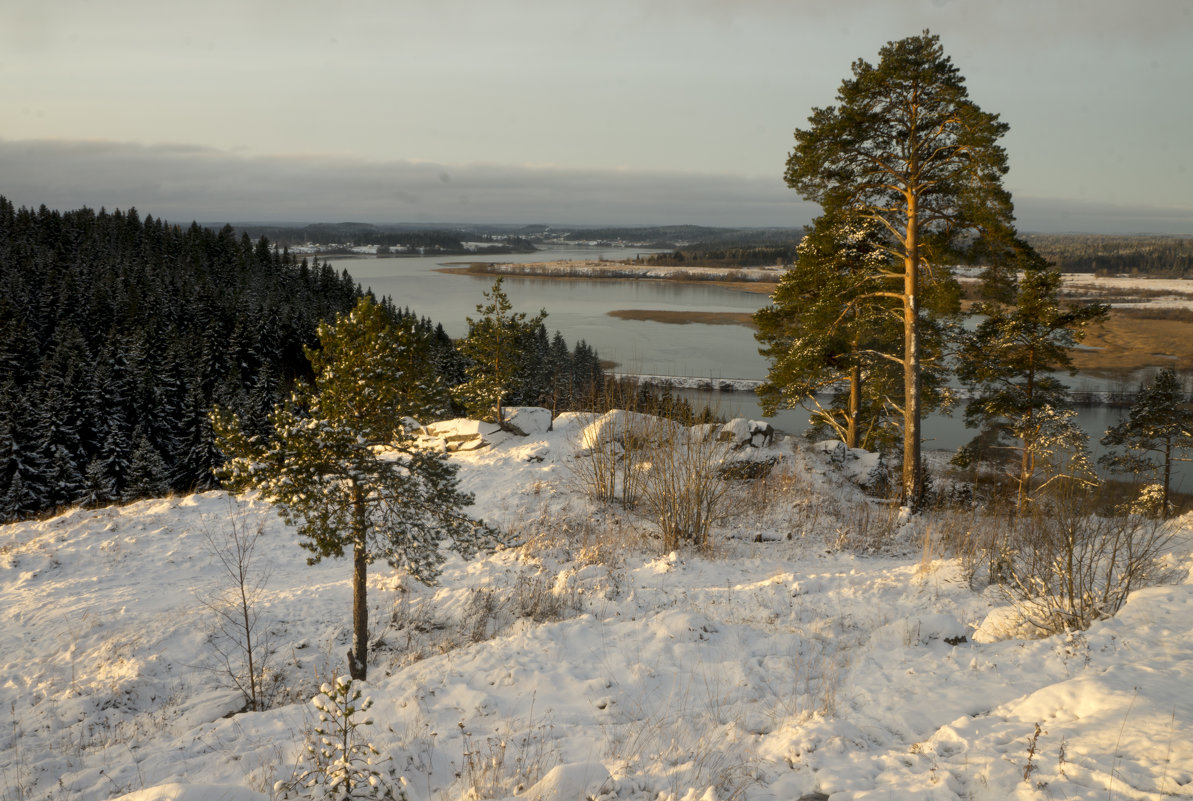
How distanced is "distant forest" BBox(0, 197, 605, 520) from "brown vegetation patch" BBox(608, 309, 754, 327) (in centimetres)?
3026

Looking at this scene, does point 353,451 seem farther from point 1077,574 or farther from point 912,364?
point 912,364

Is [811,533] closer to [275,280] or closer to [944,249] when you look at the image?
[944,249]

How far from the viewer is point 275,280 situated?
75.4 metres

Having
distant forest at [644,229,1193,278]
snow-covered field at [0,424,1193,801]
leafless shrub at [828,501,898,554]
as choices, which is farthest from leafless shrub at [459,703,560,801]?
distant forest at [644,229,1193,278]

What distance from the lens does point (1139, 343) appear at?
7050 cm

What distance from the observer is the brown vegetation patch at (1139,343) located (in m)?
63.8

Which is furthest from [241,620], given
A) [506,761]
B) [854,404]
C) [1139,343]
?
[1139,343]

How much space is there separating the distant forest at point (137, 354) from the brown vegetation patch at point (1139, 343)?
182ft

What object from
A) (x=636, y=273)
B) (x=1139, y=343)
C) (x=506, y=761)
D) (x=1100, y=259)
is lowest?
(x=506, y=761)

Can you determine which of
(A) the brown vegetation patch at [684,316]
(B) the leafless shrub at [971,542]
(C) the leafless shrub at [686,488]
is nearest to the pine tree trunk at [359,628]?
(C) the leafless shrub at [686,488]

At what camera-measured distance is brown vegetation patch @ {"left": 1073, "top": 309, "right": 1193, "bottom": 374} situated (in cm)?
6378

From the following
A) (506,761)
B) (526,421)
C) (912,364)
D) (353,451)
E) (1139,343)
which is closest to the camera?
(506,761)

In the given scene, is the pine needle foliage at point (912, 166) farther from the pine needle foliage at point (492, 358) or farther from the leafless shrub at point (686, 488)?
the pine needle foliage at point (492, 358)

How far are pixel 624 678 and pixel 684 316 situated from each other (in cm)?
8610
